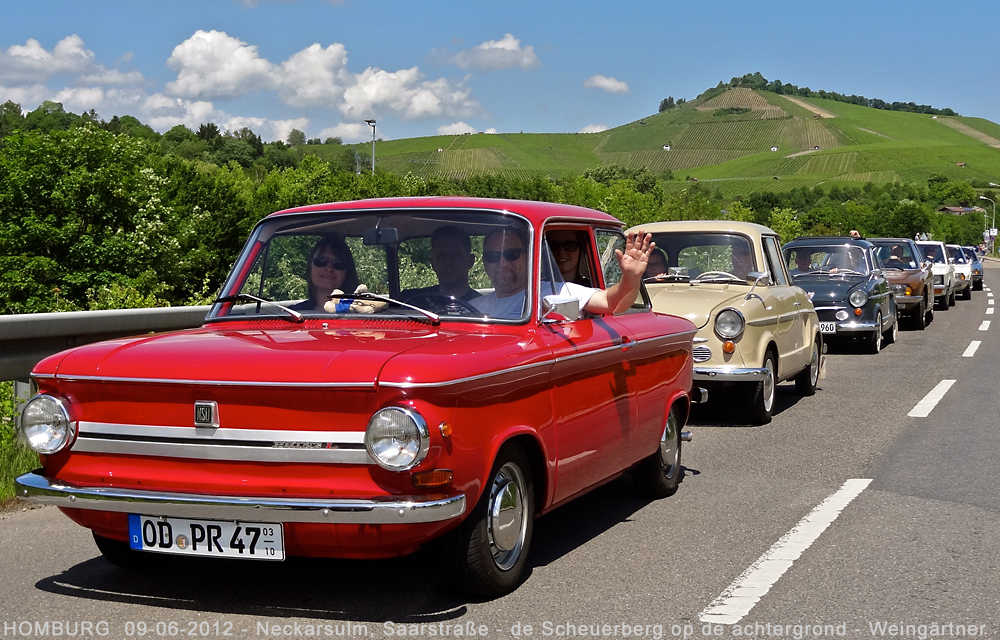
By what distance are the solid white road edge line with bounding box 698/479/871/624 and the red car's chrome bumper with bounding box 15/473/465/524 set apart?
4.08 feet

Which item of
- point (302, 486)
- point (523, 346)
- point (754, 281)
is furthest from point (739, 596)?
point (754, 281)

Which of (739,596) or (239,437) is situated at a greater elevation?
(239,437)

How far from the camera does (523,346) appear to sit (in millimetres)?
4789

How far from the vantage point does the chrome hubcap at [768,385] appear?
10141 mm

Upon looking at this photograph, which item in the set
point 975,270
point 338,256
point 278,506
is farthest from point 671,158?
point 278,506

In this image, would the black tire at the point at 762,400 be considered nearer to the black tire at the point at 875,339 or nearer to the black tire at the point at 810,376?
the black tire at the point at 810,376

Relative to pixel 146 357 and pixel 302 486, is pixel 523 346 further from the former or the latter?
pixel 146 357

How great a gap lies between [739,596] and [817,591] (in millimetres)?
372

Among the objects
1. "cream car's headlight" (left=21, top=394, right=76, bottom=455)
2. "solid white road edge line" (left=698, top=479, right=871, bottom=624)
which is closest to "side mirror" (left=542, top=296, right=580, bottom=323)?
"solid white road edge line" (left=698, top=479, right=871, bottom=624)

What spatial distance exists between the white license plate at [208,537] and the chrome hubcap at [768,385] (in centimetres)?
672

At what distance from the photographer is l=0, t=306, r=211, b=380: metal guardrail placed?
714 cm

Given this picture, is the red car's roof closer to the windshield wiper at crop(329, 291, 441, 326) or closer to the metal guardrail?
the windshield wiper at crop(329, 291, 441, 326)

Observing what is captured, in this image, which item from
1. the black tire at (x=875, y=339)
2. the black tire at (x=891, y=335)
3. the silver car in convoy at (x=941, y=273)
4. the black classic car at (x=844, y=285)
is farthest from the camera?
the silver car in convoy at (x=941, y=273)

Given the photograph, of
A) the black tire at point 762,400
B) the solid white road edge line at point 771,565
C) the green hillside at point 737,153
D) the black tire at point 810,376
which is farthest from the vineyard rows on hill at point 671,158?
the solid white road edge line at point 771,565
